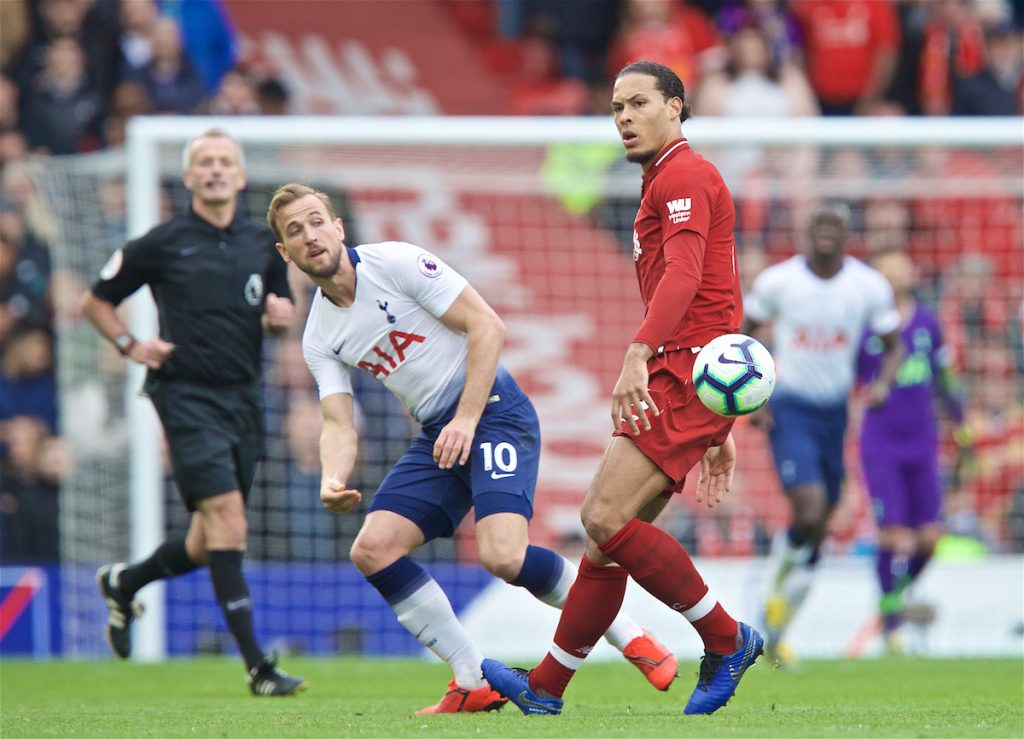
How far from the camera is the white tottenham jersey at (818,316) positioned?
35.7 feet

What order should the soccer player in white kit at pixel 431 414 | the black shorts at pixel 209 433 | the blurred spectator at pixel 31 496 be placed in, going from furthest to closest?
the blurred spectator at pixel 31 496 → the black shorts at pixel 209 433 → the soccer player in white kit at pixel 431 414

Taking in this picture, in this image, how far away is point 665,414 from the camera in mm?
6301

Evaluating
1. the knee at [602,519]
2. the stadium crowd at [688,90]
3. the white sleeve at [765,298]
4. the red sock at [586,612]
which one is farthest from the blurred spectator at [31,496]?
the knee at [602,519]

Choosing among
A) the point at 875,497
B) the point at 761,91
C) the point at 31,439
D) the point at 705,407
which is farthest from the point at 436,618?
the point at 761,91

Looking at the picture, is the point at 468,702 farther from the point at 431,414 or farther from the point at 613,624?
the point at 431,414

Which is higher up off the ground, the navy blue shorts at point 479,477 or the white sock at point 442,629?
the navy blue shorts at point 479,477

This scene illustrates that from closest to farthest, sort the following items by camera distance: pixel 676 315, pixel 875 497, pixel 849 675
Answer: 1. pixel 676 315
2. pixel 849 675
3. pixel 875 497

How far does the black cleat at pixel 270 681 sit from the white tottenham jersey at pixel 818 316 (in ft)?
12.8

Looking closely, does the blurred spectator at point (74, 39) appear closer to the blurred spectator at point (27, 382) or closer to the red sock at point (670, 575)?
the blurred spectator at point (27, 382)

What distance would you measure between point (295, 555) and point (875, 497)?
423 centimetres

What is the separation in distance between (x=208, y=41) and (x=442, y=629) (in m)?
9.43

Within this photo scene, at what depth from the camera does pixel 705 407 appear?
6.35 m

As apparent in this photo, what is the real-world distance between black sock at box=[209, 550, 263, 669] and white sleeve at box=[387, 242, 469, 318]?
2.32 m

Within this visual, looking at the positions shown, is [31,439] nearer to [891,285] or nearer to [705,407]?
[891,285]
